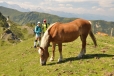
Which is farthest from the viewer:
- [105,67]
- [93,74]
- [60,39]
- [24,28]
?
[24,28]

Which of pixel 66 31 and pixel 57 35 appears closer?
Result: pixel 57 35

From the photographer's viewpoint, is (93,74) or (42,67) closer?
(93,74)

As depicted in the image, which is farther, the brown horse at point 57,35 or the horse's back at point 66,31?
the horse's back at point 66,31

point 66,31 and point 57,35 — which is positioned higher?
point 66,31

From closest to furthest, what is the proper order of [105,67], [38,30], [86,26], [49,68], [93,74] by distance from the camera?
[93,74], [105,67], [49,68], [86,26], [38,30]

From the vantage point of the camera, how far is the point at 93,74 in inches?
512

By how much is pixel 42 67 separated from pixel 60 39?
9.91ft

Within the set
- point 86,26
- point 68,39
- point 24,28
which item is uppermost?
point 86,26

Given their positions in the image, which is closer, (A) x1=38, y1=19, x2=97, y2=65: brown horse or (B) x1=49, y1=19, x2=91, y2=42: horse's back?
(A) x1=38, y1=19, x2=97, y2=65: brown horse

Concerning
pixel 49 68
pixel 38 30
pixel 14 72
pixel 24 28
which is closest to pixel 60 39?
pixel 49 68

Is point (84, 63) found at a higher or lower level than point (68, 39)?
lower

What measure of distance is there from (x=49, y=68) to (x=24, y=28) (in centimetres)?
17398

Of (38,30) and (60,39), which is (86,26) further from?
(38,30)

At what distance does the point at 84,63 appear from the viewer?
599 inches
